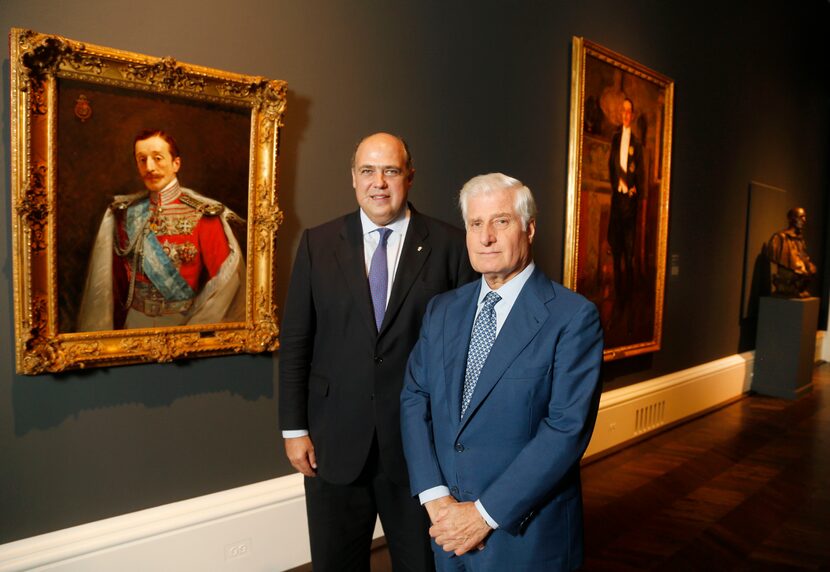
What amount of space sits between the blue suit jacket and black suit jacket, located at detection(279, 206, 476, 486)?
1.15ft

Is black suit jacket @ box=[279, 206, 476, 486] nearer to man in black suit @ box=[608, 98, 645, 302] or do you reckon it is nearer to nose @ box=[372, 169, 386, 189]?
nose @ box=[372, 169, 386, 189]

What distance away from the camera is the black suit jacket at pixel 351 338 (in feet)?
8.38

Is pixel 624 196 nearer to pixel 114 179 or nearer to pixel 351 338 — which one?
pixel 351 338

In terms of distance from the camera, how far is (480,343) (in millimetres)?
2223

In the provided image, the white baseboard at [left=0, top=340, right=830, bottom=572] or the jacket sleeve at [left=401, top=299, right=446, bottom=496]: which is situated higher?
the jacket sleeve at [left=401, top=299, right=446, bottom=496]

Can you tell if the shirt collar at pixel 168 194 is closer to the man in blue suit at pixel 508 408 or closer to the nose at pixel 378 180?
the nose at pixel 378 180

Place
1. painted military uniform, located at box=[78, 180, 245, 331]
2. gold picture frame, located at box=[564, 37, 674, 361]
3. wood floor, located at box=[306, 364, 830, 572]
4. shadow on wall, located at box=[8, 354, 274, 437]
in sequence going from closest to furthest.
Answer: shadow on wall, located at box=[8, 354, 274, 437] → painted military uniform, located at box=[78, 180, 245, 331] → wood floor, located at box=[306, 364, 830, 572] → gold picture frame, located at box=[564, 37, 674, 361]

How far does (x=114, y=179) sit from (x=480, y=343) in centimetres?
184

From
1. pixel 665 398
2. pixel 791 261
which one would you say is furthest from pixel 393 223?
pixel 791 261

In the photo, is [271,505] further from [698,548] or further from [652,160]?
[652,160]

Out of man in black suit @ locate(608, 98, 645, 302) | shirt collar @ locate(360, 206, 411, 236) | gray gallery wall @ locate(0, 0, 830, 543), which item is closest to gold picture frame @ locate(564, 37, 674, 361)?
man in black suit @ locate(608, 98, 645, 302)

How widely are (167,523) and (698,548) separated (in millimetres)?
3116

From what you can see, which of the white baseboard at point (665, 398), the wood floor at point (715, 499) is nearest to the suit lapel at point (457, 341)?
the wood floor at point (715, 499)

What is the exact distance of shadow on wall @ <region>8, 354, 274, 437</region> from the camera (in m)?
2.84
